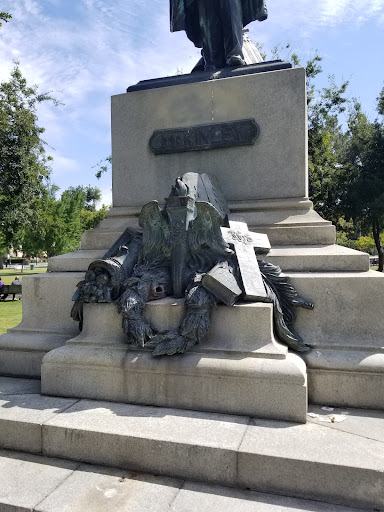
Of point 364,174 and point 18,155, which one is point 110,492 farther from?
point 364,174

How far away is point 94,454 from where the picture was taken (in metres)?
2.88

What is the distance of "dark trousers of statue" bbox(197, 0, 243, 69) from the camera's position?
227 inches

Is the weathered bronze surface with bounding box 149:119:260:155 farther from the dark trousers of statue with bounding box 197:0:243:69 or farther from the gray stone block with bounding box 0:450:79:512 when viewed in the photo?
the gray stone block with bounding box 0:450:79:512

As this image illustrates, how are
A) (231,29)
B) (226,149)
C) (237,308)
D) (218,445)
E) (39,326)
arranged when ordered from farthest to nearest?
(231,29)
(226,149)
(39,326)
(237,308)
(218,445)

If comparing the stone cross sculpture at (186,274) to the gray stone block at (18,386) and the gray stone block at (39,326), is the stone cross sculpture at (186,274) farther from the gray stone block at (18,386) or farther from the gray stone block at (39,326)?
the gray stone block at (18,386)

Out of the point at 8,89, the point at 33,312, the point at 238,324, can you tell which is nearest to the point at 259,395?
the point at 238,324

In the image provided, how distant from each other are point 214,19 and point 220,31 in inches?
7.3

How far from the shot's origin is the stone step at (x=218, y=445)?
2453mm

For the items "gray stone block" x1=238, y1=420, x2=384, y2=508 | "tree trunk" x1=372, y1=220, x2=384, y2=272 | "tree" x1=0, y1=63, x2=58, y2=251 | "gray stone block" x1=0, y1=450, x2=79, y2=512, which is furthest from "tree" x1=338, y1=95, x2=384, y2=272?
"gray stone block" x1=0, y1=450, x2=79, y2=512

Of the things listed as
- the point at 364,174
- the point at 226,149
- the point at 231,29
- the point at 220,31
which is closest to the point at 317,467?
the point at 226,149

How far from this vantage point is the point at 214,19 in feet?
19.9

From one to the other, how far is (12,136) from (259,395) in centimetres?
1719

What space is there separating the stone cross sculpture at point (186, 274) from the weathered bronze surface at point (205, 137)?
1.08 m

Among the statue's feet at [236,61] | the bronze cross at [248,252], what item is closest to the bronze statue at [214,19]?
the statue's feet at [236,61]
